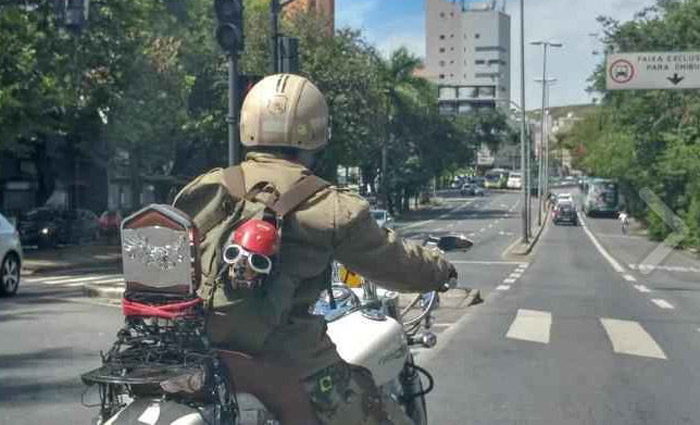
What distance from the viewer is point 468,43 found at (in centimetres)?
11019

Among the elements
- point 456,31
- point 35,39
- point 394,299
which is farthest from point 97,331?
point 456,31

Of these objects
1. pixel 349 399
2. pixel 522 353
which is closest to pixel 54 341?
pixel 522 353

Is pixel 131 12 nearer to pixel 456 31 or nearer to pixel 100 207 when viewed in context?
pixel 100 207

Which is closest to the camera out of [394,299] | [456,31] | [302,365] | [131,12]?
[302,365]

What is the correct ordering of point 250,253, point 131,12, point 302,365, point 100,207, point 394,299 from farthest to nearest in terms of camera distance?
point 100,207 → point 131,12 → point 394,299 → point 302,365 → point 250,253

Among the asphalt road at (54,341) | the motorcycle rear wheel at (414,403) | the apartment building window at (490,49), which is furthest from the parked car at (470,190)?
the motorcycle rear wheel at (414,403)

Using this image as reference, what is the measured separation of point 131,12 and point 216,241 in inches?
1082

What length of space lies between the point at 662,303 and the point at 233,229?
15923 millimetres

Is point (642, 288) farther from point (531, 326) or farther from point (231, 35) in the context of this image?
point (231, 35)

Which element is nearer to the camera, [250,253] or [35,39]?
[250,253]

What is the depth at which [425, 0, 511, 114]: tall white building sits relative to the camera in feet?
353

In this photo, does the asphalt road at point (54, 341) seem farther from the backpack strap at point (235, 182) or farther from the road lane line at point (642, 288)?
the road lane line at point (642, 288)

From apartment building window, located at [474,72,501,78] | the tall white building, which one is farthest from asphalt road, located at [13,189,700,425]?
apartment building window, located at [474,72,501,78]

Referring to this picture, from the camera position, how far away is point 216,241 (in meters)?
3.53
